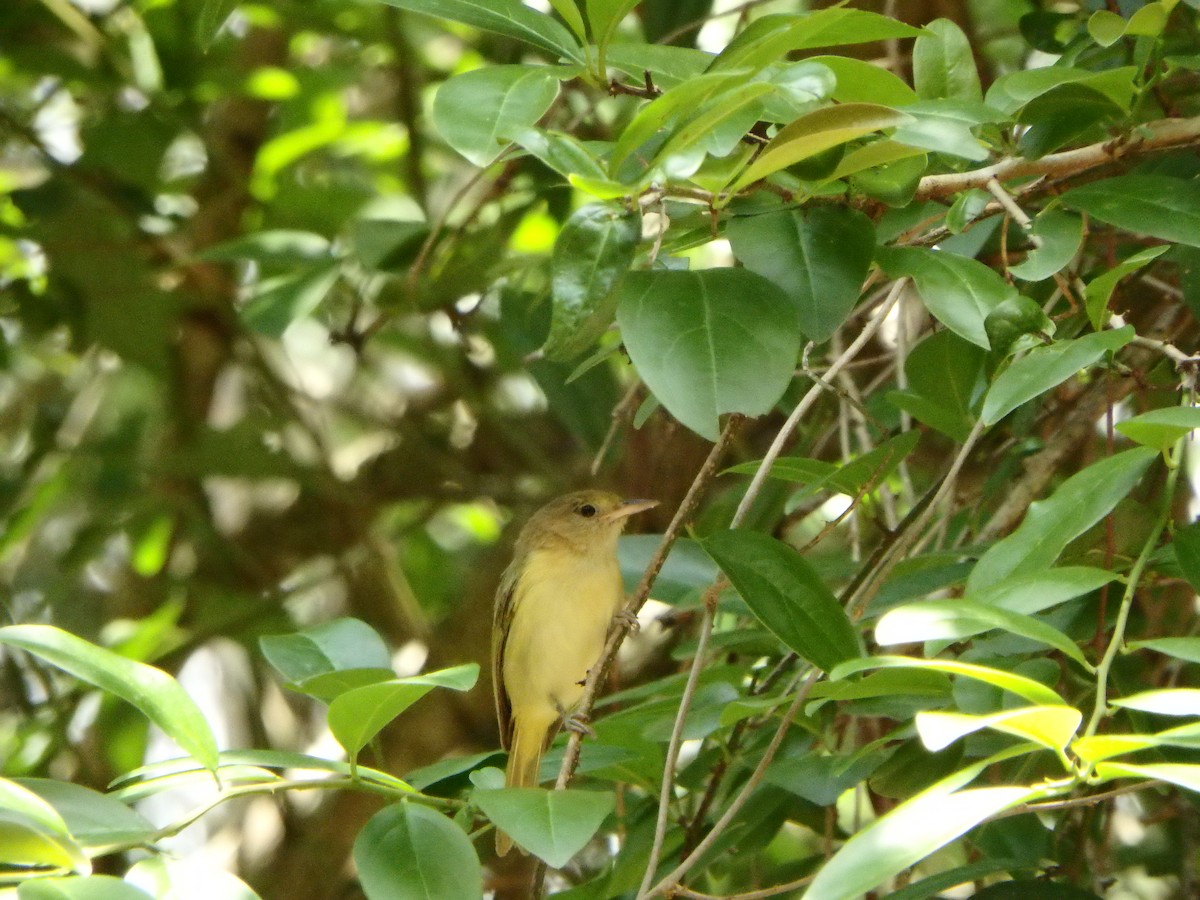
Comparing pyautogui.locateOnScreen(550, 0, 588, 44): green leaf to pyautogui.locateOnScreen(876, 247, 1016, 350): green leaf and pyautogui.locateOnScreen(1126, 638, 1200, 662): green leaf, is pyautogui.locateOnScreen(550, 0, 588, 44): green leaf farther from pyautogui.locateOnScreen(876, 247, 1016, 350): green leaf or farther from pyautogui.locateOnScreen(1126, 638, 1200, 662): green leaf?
pyautogui.locateOnScreen(1126, 638, 1200, 662): green leaf

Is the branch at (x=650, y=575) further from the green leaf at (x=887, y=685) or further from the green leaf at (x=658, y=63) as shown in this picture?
the green leaf at (x=658, y=63)

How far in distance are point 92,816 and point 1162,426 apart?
4.77 feet

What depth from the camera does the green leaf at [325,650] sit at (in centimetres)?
235

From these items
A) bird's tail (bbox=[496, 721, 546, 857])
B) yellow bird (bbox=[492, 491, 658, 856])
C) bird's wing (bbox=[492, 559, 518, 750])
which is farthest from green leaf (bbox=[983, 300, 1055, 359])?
bird's tail (bbox=[496, 721, 546, 857])

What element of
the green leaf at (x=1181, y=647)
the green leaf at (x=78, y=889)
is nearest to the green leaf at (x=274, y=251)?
the green leaf at (x=78, y=889)

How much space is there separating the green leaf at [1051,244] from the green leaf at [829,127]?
0.39m

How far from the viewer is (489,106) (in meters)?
2.01

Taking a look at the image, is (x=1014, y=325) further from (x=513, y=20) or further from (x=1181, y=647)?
(x=513, y=20)

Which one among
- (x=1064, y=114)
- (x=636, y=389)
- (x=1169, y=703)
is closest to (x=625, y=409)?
(x=636, y=389)

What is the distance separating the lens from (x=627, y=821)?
3.25m

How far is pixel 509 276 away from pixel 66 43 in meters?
2.31

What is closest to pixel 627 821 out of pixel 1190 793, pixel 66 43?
pixel 1190 793

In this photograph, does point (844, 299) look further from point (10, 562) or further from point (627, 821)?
point (10, 562)

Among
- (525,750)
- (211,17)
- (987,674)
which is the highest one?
(211,17)
